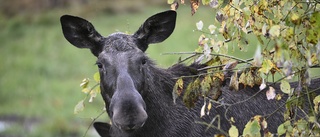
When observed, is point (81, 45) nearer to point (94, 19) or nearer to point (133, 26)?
point (133, 26)

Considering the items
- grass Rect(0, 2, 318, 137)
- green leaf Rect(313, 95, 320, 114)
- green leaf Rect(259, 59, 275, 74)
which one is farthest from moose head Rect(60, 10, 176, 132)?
grass Rect(0, 2, 318, 137)

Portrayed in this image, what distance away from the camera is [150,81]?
25.1 feet

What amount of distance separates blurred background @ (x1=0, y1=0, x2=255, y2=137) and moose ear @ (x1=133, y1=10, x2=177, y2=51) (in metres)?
2.45

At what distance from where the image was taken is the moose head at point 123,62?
6699 millimetres

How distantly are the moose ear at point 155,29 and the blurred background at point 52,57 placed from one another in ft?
8.05

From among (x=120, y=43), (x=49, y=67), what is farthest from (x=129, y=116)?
(x=49, y=67)

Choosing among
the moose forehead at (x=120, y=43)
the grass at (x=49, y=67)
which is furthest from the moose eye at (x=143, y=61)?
the grass at (x=49, y=67)

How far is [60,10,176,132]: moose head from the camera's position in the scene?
6.70m

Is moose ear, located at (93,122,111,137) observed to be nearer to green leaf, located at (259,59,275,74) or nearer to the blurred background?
the blurred background

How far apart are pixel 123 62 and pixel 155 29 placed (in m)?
0.71

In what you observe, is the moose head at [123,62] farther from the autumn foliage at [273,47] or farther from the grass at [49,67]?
the grass at [49,67]

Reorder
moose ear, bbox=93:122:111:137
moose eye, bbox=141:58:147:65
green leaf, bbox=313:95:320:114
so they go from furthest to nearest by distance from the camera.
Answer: moose ear, bbox=93:122:111:137 < moose eye, bbox=141:58:147:65 < green leaf, bbox=313:95:320:114

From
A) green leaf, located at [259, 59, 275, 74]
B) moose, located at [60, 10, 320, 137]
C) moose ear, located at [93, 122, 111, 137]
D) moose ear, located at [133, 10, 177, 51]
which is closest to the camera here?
green leaf, located at [259, 59, 275, 74]

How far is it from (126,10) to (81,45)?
18556 mm
